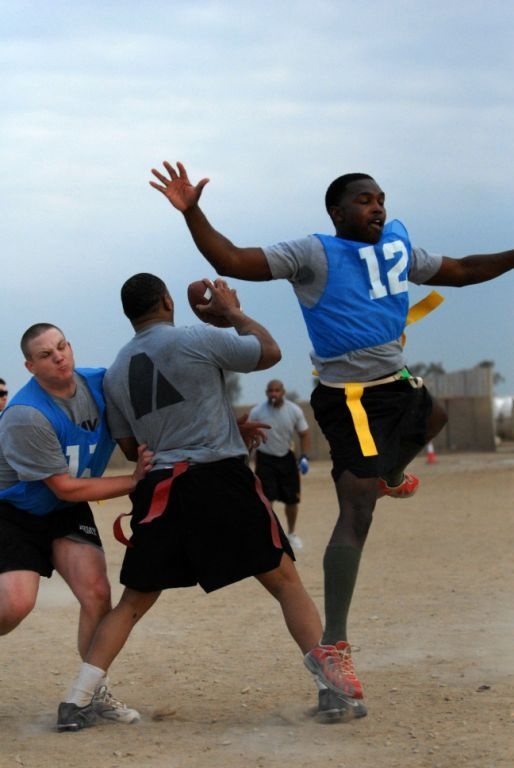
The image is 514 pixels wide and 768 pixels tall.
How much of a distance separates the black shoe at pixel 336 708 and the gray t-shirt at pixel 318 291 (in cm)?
148

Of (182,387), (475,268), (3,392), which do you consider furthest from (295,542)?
(182,387)

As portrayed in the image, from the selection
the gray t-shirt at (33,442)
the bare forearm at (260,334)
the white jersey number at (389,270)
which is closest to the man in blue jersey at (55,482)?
the gray t-shirt at (33,442)

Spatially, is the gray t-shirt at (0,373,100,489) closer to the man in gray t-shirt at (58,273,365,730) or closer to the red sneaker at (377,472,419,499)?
the man in gray t-shirt at (58,273,365,730)

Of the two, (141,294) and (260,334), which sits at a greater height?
(141,294)

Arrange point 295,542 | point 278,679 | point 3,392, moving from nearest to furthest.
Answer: point 278,679
point 3,392
point 295,542

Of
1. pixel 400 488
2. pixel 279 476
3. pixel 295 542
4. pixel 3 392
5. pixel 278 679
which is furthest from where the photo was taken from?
pixel 279 476

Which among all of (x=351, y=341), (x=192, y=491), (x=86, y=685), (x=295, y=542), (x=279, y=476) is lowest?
(x=295, y=542)

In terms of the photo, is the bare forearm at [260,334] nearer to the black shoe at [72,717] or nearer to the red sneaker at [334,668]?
the red sneaker at [334,668]

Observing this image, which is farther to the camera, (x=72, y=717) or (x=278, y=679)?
(x=278, y=679)

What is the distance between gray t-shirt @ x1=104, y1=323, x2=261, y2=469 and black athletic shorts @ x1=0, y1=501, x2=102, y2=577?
0.57m

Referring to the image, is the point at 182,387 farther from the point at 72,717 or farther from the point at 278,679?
the point at 278,679

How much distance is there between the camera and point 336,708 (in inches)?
225

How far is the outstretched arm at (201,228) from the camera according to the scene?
565cm

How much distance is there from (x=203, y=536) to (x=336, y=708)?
100 centimetres
